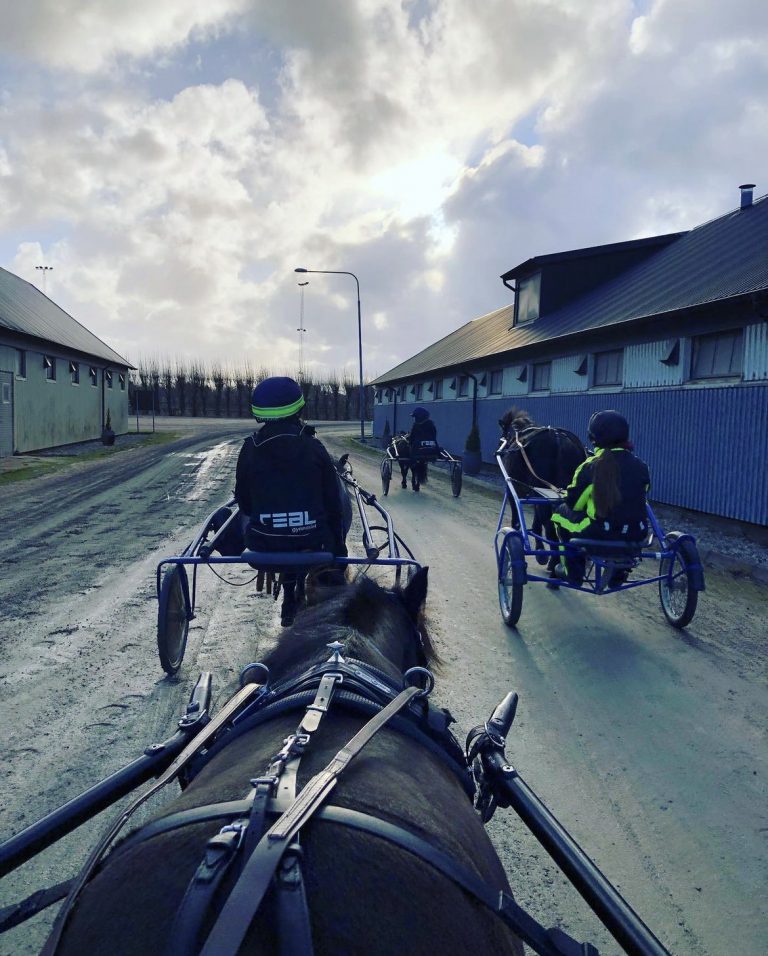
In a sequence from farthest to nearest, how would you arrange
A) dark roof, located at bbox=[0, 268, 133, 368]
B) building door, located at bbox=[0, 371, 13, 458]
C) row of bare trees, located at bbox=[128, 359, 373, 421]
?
row of bare trees, located at bbox=[128, 359, 373, 421] → dark roof, located at bbox=[0, 268, 133, 368] → building door, located at bbox=[0, 371, 13, 458]

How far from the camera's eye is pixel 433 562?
725 cm

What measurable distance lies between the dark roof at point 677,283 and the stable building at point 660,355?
0.05 meters

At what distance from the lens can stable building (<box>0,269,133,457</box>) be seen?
2000cm

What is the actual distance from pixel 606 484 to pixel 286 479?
2.60m

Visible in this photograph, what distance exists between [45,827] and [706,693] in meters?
3.76

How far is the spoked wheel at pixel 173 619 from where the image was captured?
13.1ft

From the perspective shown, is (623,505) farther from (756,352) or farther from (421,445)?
(421,445)

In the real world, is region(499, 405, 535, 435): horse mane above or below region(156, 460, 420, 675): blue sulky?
above

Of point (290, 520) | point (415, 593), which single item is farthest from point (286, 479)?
point (415, 593)

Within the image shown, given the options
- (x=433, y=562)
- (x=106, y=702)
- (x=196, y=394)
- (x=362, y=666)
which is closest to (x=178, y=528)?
(x=433, y=562)

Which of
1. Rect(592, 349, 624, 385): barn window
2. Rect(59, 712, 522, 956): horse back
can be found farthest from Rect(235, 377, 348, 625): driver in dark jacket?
Rect(592, 349, 624, 385): barn window

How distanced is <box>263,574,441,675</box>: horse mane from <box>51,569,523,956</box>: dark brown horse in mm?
399

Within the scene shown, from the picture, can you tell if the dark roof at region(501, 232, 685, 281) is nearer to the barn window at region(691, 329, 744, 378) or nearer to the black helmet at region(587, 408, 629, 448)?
the barn window at region(691, 329, 744, 378)

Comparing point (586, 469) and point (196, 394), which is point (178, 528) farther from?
point (196, 394)
